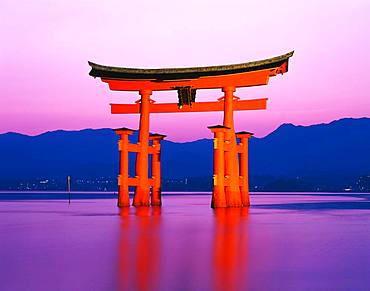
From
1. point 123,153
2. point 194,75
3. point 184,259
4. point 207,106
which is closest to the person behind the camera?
point 184,259

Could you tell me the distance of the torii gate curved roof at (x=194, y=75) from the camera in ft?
90.0

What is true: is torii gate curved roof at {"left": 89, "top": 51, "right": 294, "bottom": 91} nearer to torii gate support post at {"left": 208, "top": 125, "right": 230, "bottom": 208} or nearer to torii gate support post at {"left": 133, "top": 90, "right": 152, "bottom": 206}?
torii gate support post at {"left": 133, "top": 90, "right": 152, "bottom": 206}

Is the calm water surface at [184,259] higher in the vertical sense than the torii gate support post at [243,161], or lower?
lower

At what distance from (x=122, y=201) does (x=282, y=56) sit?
1149 centimetres

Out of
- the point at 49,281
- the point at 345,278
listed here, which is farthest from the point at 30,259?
the point at 345,278

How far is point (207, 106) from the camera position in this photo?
3130 centimetres

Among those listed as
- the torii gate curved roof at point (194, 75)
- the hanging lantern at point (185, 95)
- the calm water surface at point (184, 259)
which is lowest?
the calm water surface at point (184, 259)

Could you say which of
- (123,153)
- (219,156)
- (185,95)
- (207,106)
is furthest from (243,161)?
(123,153)

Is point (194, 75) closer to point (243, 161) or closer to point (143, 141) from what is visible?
point (143, 141)

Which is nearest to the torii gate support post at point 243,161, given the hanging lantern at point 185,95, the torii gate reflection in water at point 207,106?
the torii gate reflection in water at point 207,106

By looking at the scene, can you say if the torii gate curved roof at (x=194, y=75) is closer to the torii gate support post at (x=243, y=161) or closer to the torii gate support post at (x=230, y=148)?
the torii gate support post at (x=230, y=148)

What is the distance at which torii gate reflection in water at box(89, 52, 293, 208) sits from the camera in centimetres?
2781

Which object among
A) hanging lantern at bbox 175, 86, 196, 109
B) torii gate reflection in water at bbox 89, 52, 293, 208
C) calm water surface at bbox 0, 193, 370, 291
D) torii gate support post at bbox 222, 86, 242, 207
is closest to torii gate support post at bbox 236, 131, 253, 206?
torii gate reflection in water at bbox 89, 52, 293, 208

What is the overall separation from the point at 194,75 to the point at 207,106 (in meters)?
2.89
